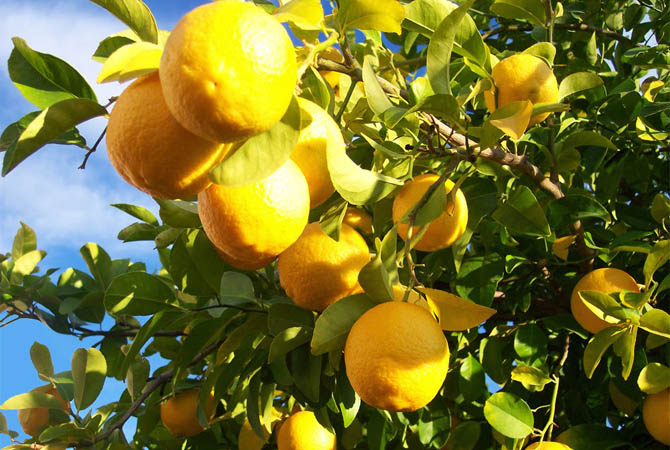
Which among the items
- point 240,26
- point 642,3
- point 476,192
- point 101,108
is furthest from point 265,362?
point 642,3

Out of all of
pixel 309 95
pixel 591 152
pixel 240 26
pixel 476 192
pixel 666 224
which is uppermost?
pixel 240 26

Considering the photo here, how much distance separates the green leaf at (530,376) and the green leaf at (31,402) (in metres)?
1.29

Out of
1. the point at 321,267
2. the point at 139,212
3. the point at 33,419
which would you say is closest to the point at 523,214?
the point at 321,267

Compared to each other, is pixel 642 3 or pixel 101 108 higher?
pixel 101 108

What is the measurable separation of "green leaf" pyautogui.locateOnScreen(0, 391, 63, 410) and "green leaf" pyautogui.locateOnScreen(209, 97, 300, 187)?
131 cm

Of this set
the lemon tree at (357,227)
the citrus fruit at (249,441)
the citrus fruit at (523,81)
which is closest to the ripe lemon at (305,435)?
the lemon tree at (357,227)

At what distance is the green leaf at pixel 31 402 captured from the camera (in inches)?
65.3

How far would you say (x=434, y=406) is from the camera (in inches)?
67.4

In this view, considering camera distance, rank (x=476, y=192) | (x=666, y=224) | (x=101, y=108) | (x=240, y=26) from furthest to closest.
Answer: (x=666, y=224) < (x=476, y=192) < (x=101, y=108) < (x=240, y=26)

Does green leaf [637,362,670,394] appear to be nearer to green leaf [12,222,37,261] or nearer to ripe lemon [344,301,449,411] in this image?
ripe lemon [344,301,449,411]

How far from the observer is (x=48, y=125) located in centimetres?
80

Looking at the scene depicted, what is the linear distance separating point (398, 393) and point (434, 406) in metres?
0.85

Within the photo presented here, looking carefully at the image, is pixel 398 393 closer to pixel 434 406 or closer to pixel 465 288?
pixel 465 288

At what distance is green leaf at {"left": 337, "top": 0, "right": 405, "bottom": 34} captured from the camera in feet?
3.06
